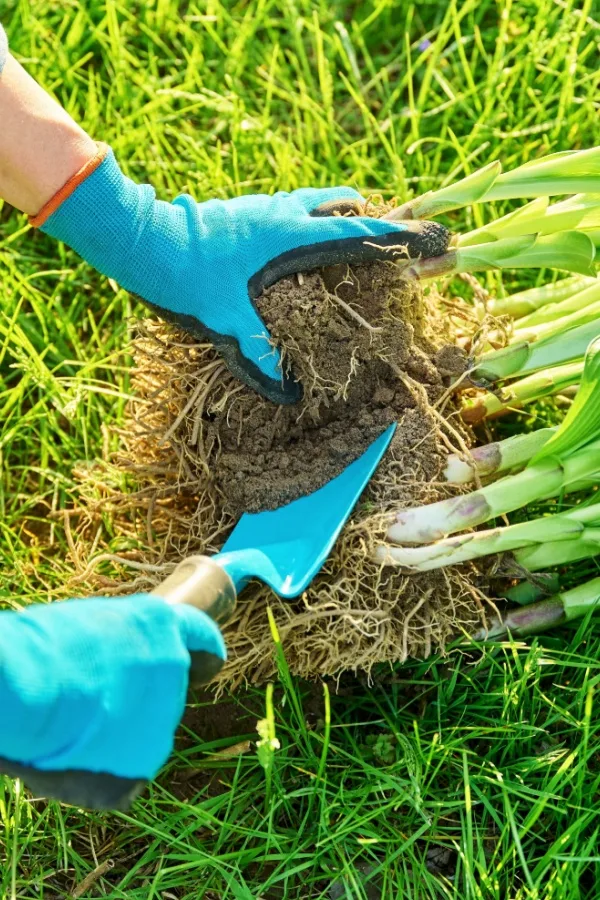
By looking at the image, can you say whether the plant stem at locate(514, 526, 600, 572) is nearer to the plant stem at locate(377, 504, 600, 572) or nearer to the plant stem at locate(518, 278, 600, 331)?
the plant stem at locate(377, 504, 600, 572)

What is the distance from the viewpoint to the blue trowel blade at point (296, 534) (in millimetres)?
1250

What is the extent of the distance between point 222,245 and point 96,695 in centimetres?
74

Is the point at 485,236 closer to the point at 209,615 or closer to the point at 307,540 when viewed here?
the point at 307,540

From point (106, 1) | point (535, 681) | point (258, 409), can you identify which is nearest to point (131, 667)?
point (258, 409)

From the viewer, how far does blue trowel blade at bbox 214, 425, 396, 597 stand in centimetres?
125

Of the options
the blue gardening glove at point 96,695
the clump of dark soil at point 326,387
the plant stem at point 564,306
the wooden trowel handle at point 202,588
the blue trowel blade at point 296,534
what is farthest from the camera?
the plant stem at point 564,306

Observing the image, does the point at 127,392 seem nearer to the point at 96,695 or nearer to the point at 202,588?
the point at 202,588

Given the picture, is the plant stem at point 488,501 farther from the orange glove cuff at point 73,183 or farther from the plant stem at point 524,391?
the orange glove cuff at point 73,183

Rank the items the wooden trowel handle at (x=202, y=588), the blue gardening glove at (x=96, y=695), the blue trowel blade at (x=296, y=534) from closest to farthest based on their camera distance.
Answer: the blue gardening glove at (x=96, y=695) → the wooden trowel handle at (x=202, y=588) → the blue trowel blade at (x=296, y=534)

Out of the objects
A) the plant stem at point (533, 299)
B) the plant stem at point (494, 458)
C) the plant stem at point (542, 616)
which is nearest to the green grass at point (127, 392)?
the plant stem at point (542, 616)

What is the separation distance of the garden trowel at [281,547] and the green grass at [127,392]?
186 millimetres

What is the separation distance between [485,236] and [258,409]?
47cm

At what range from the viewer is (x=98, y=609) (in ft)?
3.26

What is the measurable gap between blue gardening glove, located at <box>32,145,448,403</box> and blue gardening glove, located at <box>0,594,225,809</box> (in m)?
0.53
